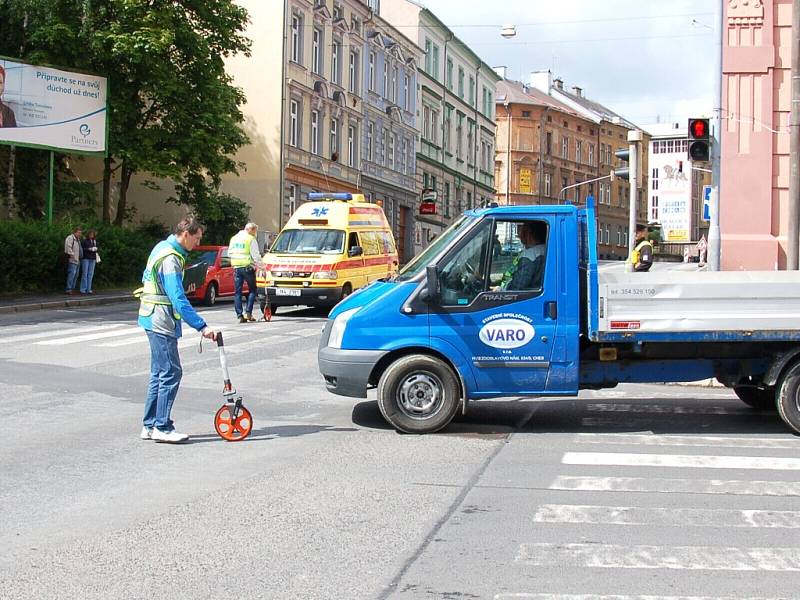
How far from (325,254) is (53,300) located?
704 centimetres

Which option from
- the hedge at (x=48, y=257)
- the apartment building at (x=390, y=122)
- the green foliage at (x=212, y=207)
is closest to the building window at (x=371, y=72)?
the apartment building at (x=390, y=122)

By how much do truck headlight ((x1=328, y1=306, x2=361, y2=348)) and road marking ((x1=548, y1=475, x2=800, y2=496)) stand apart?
114 inches

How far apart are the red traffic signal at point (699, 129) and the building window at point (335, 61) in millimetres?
34935

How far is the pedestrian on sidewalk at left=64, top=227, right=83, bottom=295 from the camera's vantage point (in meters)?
26.7

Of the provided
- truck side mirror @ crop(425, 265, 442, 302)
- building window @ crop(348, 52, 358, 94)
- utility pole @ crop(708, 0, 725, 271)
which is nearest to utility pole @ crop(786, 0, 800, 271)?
utility pole @ crop(708, 0, 725, 271)

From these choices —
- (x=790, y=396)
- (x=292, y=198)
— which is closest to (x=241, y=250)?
(x=790, y=396)

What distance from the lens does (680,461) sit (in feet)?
28.7

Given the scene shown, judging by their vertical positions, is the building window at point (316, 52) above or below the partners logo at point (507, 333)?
above

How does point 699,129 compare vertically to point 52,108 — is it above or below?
below

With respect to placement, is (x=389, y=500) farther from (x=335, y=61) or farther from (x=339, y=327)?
(x=335, y=61)

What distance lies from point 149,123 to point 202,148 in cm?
234

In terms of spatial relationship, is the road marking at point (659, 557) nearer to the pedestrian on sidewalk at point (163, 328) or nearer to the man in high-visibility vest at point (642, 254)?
the pedestrian on sidewalk at point (163, 328)

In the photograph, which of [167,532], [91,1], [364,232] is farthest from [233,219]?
[167,532]

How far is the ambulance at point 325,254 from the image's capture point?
888 inches
